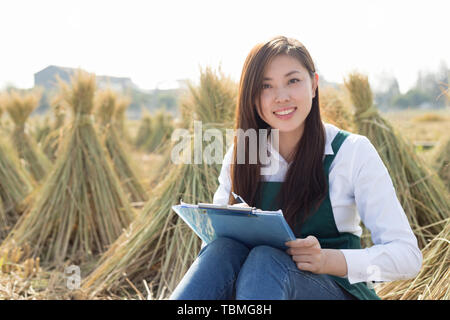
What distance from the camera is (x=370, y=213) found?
1.27 metres

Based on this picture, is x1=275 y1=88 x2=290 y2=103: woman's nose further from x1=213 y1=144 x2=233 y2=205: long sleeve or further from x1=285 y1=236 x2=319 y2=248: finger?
x1=285 y1=236 x2=319 y2=248: finger

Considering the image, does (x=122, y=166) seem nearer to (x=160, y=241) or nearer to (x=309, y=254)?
(x=160, y=241)

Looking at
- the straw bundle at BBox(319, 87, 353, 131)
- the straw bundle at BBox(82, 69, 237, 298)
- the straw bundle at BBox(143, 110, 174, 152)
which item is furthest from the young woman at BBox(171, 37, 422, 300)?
the straw bundle at BBox(143, 110, 174, 152)

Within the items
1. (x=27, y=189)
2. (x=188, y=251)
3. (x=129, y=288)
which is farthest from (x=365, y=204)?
(x=27, y=189)

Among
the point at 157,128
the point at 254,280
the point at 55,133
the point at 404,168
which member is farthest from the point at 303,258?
the point at 157,128

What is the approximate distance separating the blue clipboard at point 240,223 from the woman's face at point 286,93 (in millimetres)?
384

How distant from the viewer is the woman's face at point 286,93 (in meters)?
1.44

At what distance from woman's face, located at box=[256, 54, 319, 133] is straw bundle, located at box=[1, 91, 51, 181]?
3463mm

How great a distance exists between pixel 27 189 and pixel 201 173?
6.25 ft

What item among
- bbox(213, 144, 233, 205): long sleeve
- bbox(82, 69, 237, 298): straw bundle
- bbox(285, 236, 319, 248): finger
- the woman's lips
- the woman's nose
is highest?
the woman's nose

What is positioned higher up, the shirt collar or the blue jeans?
the shirt collar

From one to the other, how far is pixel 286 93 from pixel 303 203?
1.15ft

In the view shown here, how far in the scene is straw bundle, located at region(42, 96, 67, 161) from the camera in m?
3.37

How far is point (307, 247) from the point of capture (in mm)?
1203
